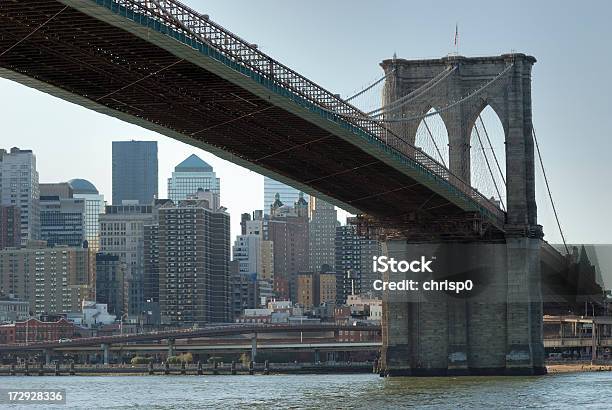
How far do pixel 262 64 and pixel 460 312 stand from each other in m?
37.1

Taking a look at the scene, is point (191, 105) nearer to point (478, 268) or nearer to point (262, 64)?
point (262, 64)

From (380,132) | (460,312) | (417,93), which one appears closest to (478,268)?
(460,312)

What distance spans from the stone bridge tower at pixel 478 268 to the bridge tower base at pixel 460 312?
0.05 m

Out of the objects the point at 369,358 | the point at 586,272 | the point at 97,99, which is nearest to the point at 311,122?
the point at 97,99

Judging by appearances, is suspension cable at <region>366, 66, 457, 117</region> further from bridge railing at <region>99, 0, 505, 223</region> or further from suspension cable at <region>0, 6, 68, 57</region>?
suspension cable at <region>0, 6, 68, 57</region>

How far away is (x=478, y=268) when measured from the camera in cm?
8812

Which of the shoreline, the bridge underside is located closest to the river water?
the bridge underside

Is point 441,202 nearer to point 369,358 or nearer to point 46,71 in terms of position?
point 46,71

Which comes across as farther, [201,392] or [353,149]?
[201,392]

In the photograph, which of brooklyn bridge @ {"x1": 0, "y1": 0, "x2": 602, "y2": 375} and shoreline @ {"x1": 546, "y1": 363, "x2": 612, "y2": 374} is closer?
brooklyn bridge @ {"x1": 0, "y1": 0, "x2": 602, "y2": 375}

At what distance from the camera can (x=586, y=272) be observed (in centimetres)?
11712

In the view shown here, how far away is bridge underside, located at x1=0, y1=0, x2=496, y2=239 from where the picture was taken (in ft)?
148

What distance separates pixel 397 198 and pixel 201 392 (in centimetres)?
1292

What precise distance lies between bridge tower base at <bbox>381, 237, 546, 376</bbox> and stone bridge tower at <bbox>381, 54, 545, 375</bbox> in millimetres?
50
